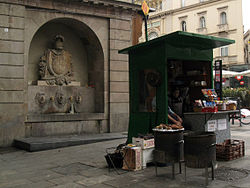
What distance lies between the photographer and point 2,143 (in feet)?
35.3

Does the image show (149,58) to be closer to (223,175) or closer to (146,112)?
(146,112)

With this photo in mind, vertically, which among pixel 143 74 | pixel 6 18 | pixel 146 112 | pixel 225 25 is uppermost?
pixel 225 25

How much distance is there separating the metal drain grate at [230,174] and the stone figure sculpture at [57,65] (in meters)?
8.72

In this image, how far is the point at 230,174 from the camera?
6.03m

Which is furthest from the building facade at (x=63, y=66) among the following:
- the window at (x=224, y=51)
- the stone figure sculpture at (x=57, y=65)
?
the window at (x=224, y=51)

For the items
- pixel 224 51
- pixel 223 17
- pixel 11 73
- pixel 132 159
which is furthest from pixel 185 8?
pixel 132 159

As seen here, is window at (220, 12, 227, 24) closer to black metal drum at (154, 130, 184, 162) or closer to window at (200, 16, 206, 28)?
window at (200, 16, 206, 28)

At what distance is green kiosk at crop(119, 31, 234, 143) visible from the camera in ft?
24.4

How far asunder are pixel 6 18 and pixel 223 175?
31.5ft

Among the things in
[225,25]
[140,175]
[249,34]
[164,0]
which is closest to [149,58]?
[140,175]

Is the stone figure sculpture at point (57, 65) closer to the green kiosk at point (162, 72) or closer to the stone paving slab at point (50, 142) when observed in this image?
the stone paving slab at point (50, 142)

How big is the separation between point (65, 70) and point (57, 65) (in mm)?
461

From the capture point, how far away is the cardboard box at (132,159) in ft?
21.7

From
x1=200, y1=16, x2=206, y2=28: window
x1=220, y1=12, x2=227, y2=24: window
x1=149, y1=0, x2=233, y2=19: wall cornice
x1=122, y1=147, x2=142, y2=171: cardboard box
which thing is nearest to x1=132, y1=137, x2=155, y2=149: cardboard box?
x1=122, y1=147, x2=142, y2=171: cardboard box
